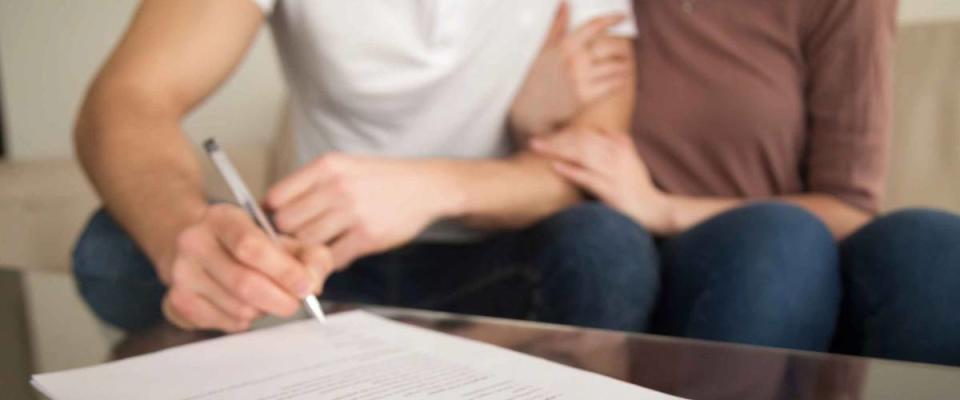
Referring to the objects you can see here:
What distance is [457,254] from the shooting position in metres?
0.72

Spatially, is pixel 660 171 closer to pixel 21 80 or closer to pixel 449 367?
pixel 449 367

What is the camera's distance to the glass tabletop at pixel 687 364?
0.39m

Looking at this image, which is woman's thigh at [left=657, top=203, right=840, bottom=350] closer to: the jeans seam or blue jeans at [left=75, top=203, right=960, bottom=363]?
blue jeans at [left=75, top=203, right=960, bottom=363]

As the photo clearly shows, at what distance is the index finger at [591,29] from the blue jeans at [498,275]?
1.01 feet

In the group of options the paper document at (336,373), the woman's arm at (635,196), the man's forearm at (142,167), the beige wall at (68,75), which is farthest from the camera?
the beige wall at (68,75)

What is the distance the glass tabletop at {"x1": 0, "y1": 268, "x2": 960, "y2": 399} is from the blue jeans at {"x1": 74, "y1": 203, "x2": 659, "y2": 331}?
55mm

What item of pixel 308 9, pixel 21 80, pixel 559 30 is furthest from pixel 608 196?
pixel 21 80

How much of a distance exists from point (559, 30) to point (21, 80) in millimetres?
1397

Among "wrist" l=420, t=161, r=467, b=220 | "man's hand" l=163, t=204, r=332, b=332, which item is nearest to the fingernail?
"man's hand" l=163, t=204, r=332, b=332

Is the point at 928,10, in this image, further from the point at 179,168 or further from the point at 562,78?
the point at 179,168

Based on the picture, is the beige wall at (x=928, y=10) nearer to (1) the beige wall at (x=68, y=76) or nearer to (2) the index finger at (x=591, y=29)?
(2) the index finger at (x=591, y=29)

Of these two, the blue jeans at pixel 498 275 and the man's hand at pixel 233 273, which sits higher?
the man's hand at pixel 233 273

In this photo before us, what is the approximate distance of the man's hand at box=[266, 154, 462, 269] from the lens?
1.85 ft

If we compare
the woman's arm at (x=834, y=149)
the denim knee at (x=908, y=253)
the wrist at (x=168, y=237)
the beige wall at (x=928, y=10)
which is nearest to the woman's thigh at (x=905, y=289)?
the denim knee at (x=908, y=253)
